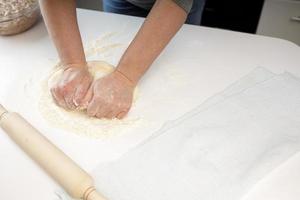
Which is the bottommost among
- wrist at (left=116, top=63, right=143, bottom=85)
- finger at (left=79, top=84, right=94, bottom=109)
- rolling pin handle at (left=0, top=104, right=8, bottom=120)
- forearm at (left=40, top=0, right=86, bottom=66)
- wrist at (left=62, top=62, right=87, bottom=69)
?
rolling pin handle at (left=0, top=104, right=8, bottom=120)

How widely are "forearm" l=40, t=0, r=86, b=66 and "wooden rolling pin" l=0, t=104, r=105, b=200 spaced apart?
180 millimetres

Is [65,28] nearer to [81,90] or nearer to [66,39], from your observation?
[66,39]

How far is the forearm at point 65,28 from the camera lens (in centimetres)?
67

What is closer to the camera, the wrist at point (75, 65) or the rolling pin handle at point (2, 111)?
the rolling pin handle at point (2, 111)

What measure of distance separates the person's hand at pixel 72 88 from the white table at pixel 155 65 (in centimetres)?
6

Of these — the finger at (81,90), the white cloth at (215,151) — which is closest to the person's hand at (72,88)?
the finger at (81,90)

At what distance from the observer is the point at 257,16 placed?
4.35 ft

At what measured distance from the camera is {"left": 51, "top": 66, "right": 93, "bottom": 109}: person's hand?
0.61m

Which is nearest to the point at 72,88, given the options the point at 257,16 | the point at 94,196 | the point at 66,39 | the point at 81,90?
the point at 81,90

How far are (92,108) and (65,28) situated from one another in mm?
202

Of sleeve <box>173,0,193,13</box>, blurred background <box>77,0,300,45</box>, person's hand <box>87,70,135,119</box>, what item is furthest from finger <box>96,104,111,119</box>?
blurred background <box>77,0,300,45</box>

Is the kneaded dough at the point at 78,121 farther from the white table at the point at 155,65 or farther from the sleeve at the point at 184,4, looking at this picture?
the sleeve at the point at 184,4

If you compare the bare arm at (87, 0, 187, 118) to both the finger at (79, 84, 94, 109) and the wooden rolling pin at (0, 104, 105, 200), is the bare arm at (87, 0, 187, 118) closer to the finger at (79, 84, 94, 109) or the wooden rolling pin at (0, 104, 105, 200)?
the finger at (79, 84, 94, 109)

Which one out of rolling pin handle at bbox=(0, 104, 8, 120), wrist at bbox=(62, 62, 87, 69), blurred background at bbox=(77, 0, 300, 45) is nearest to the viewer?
rolling pin handle at bbox=(0, 104, 8, 120)
